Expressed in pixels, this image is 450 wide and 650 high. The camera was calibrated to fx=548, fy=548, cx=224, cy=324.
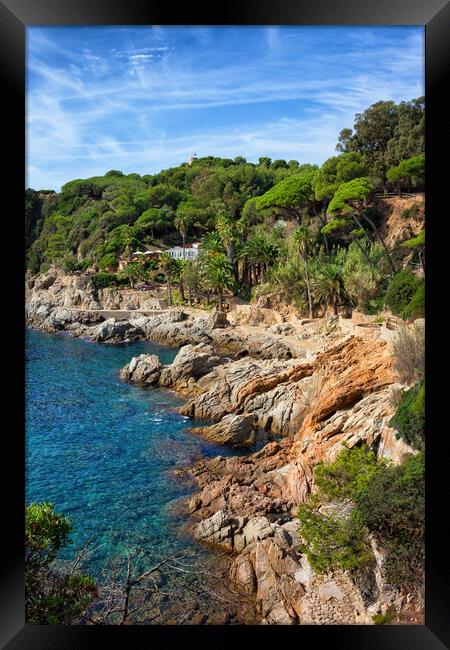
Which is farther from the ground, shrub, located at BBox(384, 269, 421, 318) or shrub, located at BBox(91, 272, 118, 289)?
shrub, located at BBox(91, 272, 118, 289)

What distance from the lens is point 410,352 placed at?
20.5 feet

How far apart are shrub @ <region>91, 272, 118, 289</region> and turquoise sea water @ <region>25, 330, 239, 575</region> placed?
138 cm

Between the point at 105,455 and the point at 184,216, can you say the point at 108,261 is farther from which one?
the point at 105,455

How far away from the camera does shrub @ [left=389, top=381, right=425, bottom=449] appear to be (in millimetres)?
5098

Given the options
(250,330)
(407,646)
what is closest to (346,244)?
(250,330)

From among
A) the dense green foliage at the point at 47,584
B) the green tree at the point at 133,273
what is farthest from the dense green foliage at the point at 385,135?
the dense green foliage at the point at 47,584

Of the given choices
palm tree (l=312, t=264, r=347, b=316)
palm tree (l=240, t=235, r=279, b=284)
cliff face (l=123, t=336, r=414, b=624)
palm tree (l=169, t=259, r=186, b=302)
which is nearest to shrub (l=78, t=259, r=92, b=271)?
palm tree (l=169, t=259, r=186, b=302)

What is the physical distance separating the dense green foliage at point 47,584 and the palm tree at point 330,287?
5454 millimetres

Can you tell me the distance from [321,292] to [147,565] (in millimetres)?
4979

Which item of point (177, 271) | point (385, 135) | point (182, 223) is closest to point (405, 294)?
point (385, 135)

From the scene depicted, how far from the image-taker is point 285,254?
9.23 meters

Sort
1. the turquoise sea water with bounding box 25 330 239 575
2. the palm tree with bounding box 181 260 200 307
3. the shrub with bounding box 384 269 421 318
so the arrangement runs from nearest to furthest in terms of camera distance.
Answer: the turquoise sea water with bounding box 25 330 239 575 → the shrub with bounding box 384 269 421 318 → the palm tree with bounding box 181 260 200 307

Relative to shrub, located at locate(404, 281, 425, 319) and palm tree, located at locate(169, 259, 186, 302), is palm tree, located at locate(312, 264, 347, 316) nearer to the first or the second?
shrub, located at locate(404, 281, 425, 319)
